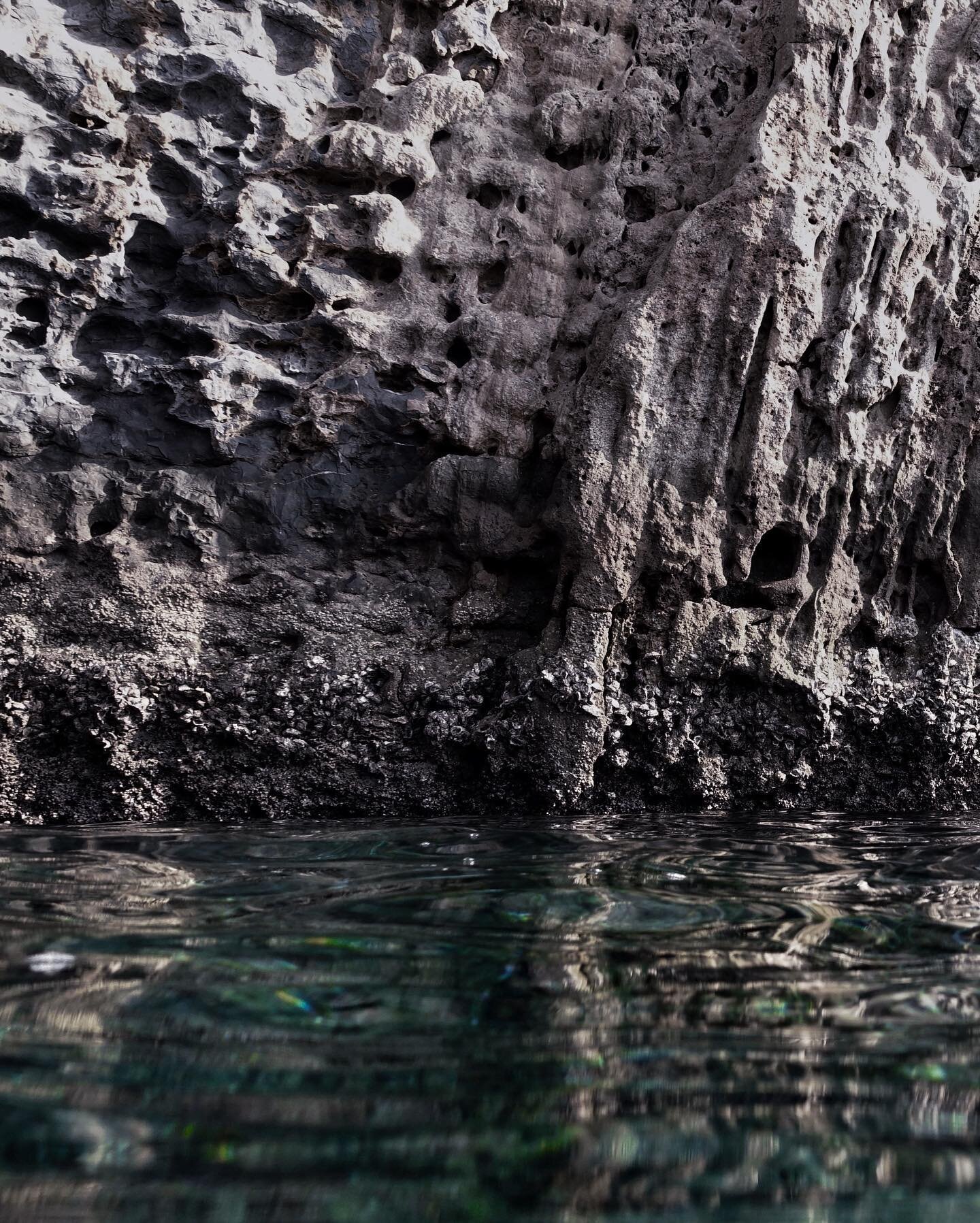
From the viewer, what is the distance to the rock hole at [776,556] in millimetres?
5070

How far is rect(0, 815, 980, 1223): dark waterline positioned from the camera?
1376mm

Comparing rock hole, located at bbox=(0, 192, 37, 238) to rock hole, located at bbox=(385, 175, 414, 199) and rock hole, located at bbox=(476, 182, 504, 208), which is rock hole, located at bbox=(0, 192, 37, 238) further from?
rock hole, located at bbox=(476, 182, 504, 208)

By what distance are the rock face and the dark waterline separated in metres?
1.46

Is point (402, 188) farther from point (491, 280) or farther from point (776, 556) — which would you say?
point (776, 556)

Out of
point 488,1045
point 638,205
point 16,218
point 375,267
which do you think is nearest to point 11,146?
A: point 16,218

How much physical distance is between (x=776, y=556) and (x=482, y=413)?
5.31 feet

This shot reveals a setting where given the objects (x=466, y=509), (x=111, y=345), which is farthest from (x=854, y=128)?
(x=111, y=345)

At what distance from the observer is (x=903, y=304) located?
17.0 feet

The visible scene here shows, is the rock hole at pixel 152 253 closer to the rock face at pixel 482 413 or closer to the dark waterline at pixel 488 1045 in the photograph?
the rock face at pixel 482 413

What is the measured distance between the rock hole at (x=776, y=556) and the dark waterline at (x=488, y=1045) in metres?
2.05

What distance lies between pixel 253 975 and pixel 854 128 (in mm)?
4977

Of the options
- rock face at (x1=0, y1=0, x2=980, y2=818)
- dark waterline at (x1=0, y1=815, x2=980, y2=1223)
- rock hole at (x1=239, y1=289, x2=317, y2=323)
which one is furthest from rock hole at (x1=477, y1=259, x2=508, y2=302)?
dark waterline at (x1=0, y1=815, x2=980, y2=1223)

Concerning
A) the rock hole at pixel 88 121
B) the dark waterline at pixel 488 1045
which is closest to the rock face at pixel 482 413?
the rock hole at pixel 88 121

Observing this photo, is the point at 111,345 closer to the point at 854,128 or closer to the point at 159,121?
the point at 159,121
